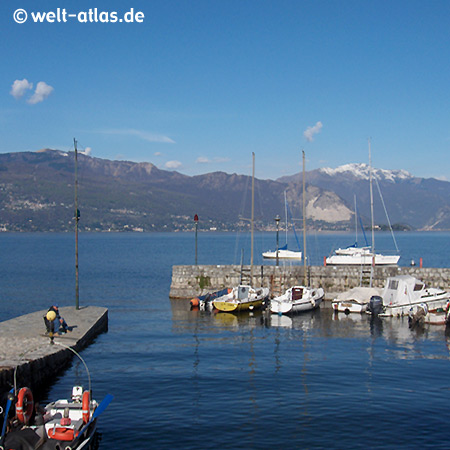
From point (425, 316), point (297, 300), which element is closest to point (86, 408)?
point (425, 316)

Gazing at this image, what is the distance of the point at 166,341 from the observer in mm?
35625

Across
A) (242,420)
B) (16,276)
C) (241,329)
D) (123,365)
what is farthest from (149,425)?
(16,276)

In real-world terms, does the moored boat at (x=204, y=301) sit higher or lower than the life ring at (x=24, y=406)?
lower

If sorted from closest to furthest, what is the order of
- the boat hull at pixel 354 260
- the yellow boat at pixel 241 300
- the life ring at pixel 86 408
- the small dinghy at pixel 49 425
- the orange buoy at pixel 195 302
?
1. the small dinghy at pixel 49 425
2. the life ring at pixel 86 408
3. the yellow boat at pixel 241 300
4. the orange buoy at pixel 195 302
5. the boat hull at pixel 354 260

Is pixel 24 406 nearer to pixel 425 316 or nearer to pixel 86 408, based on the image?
pixel 86 408

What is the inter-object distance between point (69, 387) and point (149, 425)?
6018 millimetres

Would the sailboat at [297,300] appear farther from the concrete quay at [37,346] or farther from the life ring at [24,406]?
the life ring at [24,406]

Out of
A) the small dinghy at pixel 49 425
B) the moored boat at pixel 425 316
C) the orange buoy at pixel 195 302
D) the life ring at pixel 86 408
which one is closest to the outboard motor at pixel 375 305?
the moored boat at pixel 425 316

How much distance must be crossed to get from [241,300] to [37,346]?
2207cm

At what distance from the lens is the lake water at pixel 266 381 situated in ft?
64.4

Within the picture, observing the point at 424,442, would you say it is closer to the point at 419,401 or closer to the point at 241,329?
the point at 419,401

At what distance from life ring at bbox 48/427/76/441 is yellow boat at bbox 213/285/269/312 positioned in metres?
29.4

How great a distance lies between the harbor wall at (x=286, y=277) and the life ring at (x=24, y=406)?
3641cm

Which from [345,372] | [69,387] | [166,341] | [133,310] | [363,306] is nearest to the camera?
[69,387]
